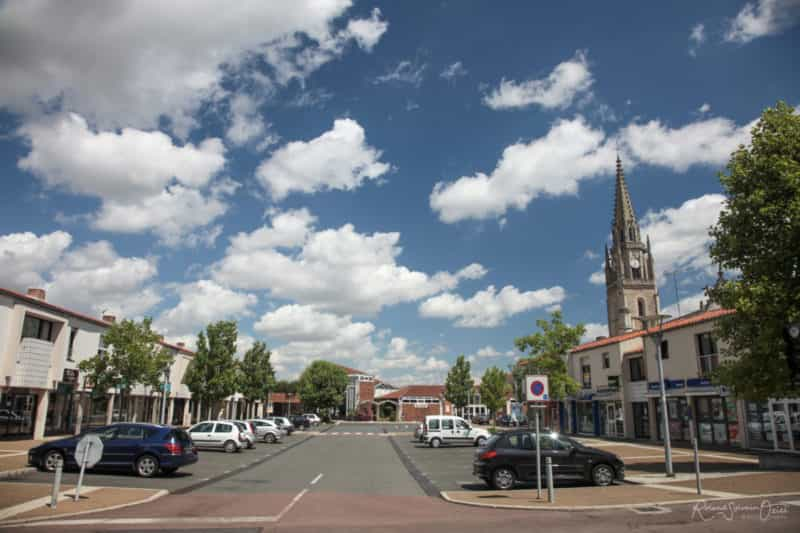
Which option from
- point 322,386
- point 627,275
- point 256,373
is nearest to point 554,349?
point 256,373

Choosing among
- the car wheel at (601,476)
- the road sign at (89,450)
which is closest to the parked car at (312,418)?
the car wheel at (601,476)

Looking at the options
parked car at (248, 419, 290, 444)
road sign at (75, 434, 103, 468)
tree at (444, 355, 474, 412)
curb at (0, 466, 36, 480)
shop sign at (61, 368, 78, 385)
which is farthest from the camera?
tree at (444, 355, 474, 412)

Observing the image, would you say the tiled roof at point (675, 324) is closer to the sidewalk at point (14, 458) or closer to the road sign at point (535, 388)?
the road sign at point (535, 388)

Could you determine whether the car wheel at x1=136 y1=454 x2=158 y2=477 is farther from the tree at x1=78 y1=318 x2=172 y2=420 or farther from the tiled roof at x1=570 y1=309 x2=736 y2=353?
the tiled roof at x1=570 y1=309 x2=736 y2=353

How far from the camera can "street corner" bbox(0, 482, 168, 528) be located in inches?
392

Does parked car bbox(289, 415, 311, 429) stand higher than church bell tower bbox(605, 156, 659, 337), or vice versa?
church bell tower bbox(605, 156, 659, 337)

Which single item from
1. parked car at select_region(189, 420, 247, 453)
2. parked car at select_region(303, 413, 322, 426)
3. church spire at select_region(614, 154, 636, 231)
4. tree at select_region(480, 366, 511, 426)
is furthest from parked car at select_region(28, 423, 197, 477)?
church spire at select_region(614, 154, 636, 231)

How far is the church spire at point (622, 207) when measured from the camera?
9688 centimetres

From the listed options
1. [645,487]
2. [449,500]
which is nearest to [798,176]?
[645,487]

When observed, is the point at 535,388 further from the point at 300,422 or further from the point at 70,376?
the point at 300,422

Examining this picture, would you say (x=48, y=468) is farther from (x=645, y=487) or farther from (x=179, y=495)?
(x=645, y=487)

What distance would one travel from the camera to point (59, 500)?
11492mm

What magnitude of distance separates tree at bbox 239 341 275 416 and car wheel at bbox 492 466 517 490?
44.5 metres

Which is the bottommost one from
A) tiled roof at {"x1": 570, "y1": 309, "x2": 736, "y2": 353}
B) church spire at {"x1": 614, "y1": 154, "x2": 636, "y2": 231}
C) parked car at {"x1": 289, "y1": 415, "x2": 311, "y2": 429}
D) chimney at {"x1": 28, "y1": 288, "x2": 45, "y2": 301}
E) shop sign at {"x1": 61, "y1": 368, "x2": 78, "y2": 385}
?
parked car at {"x1": 289, "y1": 415, "x2": 311, "y2": 429}
